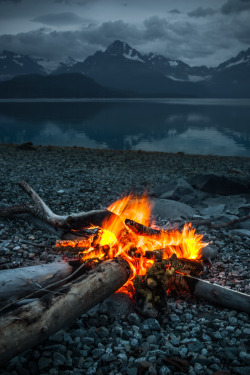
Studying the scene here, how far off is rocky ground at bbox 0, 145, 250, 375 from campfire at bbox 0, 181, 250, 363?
1.08ft

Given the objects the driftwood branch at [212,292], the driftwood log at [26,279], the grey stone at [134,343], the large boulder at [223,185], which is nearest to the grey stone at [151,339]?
the grey stone at [134,343]

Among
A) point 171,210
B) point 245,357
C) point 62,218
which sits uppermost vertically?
point 62,218

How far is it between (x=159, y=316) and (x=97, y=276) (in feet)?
4.51

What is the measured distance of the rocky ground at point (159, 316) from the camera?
14.6 feet

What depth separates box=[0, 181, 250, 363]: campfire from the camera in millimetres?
4297

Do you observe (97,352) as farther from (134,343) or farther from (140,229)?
(140,229)

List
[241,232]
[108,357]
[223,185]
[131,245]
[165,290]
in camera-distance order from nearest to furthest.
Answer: [108,357] → [165,290] → [131,245] → [241,232] → [223,185]

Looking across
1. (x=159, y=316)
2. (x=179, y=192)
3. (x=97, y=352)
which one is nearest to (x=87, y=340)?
(x=97, y=352)

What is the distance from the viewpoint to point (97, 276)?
216 inches

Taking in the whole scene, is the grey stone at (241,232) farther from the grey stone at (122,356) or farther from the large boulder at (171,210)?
the grey stone at (122,356)

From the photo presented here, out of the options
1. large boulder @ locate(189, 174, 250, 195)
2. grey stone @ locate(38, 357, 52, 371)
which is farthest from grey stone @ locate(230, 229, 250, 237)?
grey stone @ locate(38, 357, 52, 371)

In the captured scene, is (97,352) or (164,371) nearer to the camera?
(164,371)

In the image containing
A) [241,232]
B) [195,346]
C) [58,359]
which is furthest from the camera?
[241,232]

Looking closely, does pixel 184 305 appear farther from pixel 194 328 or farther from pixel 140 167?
pixel 140 167
